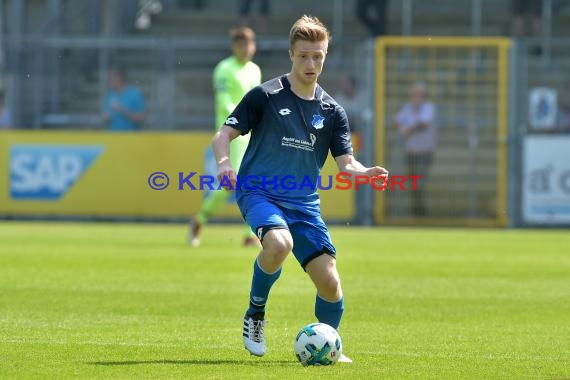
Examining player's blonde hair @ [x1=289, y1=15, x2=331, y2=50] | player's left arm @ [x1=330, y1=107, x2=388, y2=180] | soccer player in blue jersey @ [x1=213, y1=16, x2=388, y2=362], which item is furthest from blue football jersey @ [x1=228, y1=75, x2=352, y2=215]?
player's blonde hair @ [x1=289, y1=15, x2=331, y2=50]

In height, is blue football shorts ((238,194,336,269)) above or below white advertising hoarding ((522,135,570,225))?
above

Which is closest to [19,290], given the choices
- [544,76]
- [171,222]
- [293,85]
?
[293,85]


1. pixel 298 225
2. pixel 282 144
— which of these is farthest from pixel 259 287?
pixel 282 144

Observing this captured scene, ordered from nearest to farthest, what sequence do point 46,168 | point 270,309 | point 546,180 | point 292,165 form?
1. point 292,165
2. point 270,309
3. point 546,180
4. point 46,168

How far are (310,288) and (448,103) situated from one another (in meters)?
11.6

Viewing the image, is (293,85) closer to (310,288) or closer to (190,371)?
(190,371)

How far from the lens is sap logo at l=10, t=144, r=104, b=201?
2312 cm

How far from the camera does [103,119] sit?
23.4 meters

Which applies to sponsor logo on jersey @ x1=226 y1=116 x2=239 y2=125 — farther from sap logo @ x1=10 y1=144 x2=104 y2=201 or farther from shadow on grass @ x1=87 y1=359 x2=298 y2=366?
sap logo @ x1=10 y1=144 x2=104 y2=201

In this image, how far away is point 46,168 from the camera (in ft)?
75.9

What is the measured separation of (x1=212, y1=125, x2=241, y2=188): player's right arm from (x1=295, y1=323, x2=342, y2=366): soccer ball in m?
0.94

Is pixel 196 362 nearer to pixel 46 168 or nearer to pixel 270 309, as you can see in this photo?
pixel 270 309

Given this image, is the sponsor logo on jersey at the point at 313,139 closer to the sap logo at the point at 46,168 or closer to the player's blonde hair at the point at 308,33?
the player's blonde hair at the point at 308,33

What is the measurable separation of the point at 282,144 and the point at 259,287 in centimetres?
86
